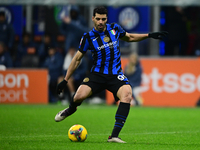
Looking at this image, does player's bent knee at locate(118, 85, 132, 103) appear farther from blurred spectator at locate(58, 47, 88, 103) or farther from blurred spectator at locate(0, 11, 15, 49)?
blurred spectator at locate(0, 11, 15, 49)

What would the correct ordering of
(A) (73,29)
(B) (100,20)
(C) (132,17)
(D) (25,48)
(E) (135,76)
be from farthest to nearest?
(C) (132,17)
(D) (25,48)
(A) (73,29)
(E) (135,76)
(B) (100,20)

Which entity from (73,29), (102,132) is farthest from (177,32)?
(102,132)

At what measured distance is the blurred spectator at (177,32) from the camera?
16.4 metres

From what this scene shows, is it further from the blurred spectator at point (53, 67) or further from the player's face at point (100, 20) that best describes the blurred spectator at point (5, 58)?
the player's face at point (100, 20)

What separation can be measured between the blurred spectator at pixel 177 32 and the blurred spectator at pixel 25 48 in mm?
5232

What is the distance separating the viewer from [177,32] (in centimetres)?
1642

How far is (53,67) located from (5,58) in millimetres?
1790

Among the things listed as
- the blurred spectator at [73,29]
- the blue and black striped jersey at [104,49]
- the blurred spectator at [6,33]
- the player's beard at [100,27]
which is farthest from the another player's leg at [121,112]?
the blurred spectator at [6,33]

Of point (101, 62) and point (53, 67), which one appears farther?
point (53, 67)

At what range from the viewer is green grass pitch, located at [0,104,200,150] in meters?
6.11

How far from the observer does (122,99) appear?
6551 millimetres

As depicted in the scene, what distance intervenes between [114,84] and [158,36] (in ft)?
3.85

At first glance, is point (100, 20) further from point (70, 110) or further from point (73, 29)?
point (73, 29)

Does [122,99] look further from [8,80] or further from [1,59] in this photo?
[1,59]
